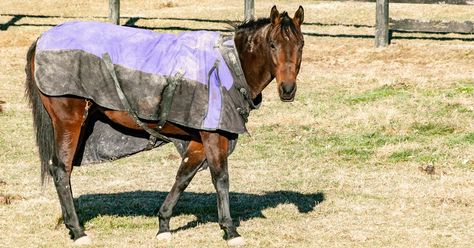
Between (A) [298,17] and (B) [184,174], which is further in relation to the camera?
(B) [184,174]

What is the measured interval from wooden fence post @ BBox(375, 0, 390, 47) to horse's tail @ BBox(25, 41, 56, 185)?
42.4 ft

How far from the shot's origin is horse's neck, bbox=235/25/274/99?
8.94 m

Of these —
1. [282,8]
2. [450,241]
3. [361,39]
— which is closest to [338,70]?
[361,39]

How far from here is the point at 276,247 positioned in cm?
901

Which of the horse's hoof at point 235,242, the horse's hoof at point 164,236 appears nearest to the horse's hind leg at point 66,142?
the horse's hoof at point 164,236

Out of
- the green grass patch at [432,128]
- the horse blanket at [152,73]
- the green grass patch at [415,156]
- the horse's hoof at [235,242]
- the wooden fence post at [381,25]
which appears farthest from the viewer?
the wooden fence post at [381,25]

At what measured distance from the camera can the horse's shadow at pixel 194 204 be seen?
10.3m

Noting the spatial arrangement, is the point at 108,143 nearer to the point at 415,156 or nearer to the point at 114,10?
the point at 415,156

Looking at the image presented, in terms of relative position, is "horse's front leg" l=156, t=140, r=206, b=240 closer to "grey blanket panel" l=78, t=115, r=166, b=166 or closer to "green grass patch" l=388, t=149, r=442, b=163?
"grey blanket panel" l=78, t=115, r=166, b=166

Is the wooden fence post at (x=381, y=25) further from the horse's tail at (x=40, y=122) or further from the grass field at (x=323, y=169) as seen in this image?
the horse's tail at (x=40, y=122)

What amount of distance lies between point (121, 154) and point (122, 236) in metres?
0.79

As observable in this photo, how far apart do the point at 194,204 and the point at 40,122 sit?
7.06 ft

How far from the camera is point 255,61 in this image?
8977mm

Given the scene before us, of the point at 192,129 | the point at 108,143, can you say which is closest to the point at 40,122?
the point at 108,143
